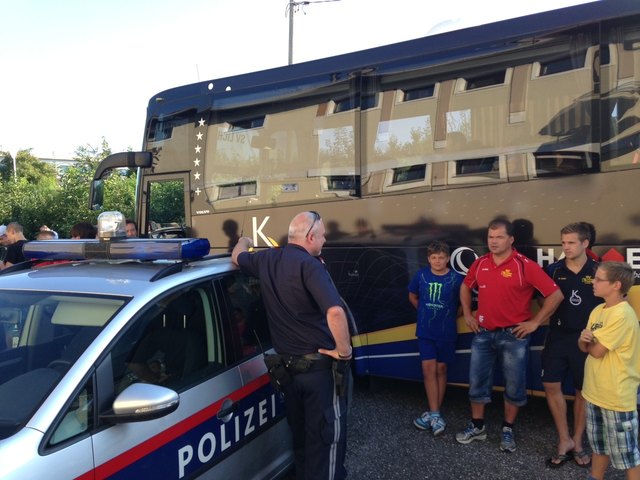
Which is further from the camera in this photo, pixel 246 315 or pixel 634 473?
pixel 246 315

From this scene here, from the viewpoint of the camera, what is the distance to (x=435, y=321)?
14.4 ft

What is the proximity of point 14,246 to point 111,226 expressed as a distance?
429cm

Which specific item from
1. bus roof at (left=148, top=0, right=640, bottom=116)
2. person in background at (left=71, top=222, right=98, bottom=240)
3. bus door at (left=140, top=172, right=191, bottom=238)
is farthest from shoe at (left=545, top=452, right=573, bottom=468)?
person in background at (left=71, top=222, right=98, bottom=240)

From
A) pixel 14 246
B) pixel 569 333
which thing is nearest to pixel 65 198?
pixel 14 246

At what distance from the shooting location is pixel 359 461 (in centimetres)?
391

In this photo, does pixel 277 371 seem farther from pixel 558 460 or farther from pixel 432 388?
pixel 558 460

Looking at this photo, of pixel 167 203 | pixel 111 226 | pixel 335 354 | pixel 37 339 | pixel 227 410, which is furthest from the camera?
pixel 167 203

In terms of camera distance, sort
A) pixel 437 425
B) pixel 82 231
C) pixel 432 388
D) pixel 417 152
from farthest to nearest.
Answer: pixel 82 231
pixel 417 152
pixel 432 388
pixel 437 425

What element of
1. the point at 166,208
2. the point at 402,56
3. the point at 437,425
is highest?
the point at 402,56

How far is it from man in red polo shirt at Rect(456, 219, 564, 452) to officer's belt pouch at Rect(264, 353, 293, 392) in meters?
1.95

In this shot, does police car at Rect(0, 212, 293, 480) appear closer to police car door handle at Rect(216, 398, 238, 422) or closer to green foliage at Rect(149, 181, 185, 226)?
police car door handle at Rect(216, 398, 238, 422)

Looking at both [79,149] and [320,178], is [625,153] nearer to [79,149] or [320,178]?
[320,178]

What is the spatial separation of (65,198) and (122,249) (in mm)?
17079

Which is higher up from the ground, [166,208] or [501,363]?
[166,208]
